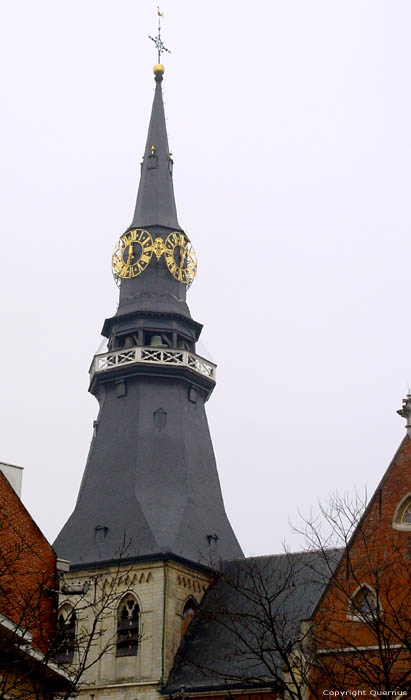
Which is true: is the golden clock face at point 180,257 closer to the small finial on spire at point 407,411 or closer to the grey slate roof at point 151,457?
the grey slate roof at point 151,457

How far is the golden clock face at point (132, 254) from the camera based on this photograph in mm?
65625

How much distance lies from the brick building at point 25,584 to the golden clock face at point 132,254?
32.3 metres

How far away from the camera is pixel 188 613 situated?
55.6 m

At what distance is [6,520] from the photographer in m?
32.0

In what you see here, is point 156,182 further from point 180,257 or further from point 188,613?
point 188,613

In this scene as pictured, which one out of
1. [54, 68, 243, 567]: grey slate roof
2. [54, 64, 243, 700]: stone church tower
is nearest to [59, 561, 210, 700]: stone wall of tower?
[54, 64, 243, 700]: stone church tower

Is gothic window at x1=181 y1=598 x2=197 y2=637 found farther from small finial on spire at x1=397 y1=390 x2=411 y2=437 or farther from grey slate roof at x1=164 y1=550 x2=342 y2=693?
small finial on spire at x1=397 y1=390 x2=411 y2=437

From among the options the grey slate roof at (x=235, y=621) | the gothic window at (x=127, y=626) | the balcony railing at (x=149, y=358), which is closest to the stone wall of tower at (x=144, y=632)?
the gothic window at (x=127, y=626)

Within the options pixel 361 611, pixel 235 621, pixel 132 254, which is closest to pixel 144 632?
pixel 235 621

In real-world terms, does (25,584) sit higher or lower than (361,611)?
higher

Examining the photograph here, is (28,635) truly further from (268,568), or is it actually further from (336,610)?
(268,568)

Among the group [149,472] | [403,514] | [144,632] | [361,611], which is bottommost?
[361,611]

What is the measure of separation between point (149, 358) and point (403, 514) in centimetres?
2740

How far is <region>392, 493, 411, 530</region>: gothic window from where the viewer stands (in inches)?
1432
